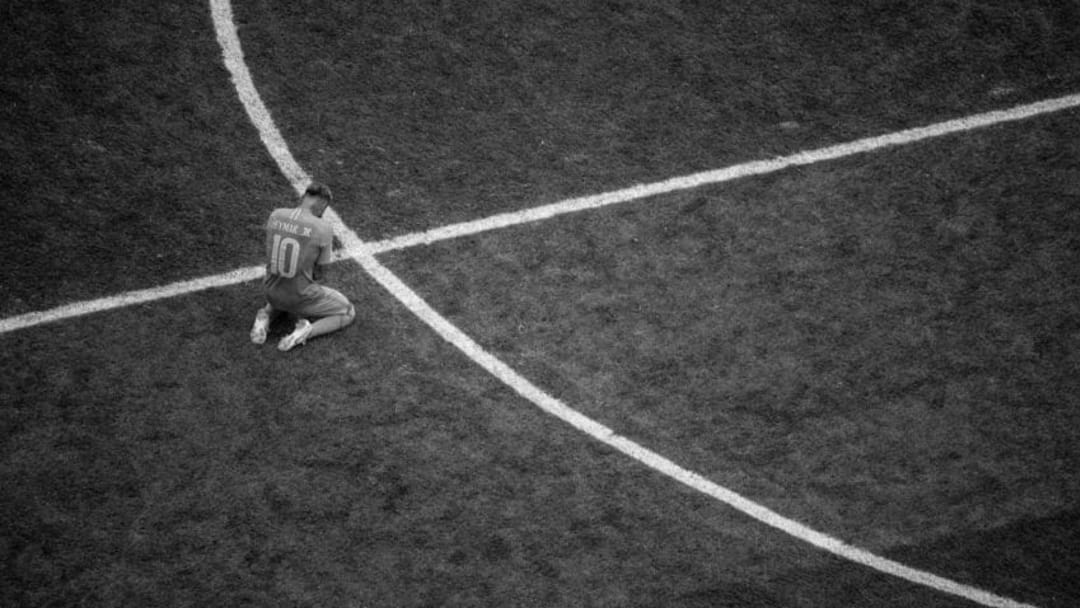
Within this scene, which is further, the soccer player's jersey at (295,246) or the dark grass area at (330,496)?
the soccer player's jersey at (295,246)

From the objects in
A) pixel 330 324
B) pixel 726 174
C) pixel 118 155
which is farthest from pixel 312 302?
pixel 726 174

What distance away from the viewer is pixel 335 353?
8.52m

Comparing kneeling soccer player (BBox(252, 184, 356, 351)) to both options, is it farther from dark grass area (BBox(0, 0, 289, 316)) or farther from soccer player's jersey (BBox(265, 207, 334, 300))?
dark grass area (BBox(0, 0, 289, 316))

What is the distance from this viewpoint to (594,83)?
10.5 meters

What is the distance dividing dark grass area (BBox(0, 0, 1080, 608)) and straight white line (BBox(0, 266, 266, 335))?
10 centimetres

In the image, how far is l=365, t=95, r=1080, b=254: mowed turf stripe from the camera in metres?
9.38

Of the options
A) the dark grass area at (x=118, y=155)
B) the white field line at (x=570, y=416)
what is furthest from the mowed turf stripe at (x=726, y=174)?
the dark grass area at (x=118, y=155)

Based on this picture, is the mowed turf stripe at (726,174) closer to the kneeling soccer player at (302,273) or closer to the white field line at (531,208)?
the white field line at (531,208)

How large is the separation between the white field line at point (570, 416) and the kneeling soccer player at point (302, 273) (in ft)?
1.97

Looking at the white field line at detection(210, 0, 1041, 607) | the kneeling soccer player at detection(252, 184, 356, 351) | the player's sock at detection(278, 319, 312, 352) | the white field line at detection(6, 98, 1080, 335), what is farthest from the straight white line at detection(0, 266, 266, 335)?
the white field line at detection(210, 0, 1041, 607)

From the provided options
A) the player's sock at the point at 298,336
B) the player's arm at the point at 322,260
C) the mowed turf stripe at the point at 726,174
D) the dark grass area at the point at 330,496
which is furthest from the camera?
the mowed turf stripe at the point at 726,174

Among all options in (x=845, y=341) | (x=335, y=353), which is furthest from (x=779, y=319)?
(x=335, y=353)

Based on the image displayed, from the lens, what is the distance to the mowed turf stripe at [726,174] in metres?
9.38

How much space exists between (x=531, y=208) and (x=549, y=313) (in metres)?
1.17
